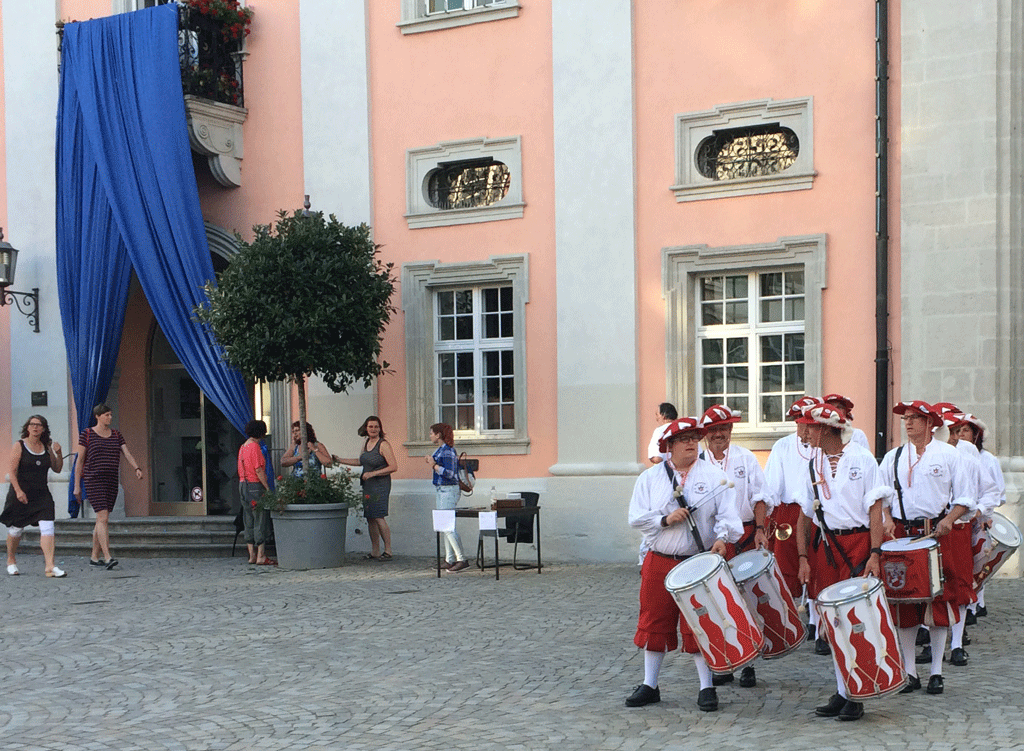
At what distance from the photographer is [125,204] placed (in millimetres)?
16781

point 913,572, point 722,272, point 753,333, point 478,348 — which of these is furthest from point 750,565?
point 478,348

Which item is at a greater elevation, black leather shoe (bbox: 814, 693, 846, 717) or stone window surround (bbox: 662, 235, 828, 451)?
stone window surround (bbox: 662, 235, 828, 451)

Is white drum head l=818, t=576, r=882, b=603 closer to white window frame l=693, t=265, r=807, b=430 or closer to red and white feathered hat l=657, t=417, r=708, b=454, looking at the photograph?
red and white feathered hat l=657, t=417, r=708, b=454

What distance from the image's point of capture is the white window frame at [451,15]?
50.9 feet

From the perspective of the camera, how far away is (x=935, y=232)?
43.2 feet

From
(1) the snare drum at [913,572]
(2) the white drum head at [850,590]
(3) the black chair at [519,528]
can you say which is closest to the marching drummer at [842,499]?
(1) the snare drum at [913,572]

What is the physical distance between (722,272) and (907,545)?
7335mm

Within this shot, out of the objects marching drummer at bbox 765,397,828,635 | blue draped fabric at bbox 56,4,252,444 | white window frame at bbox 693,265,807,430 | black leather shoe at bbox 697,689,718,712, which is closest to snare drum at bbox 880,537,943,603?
marching drummer at bbox 765,397,828,635

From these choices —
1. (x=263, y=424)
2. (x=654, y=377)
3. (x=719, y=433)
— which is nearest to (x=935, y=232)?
(x=654, y=377)

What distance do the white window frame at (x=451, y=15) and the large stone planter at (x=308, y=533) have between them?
567cm

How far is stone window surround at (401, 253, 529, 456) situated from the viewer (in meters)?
15.5

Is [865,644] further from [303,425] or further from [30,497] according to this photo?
[30,497]

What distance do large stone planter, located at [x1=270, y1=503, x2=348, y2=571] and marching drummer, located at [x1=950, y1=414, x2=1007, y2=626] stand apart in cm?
685

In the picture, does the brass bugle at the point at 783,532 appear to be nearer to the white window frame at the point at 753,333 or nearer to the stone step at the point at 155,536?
the white window frame at the point at 753,333
